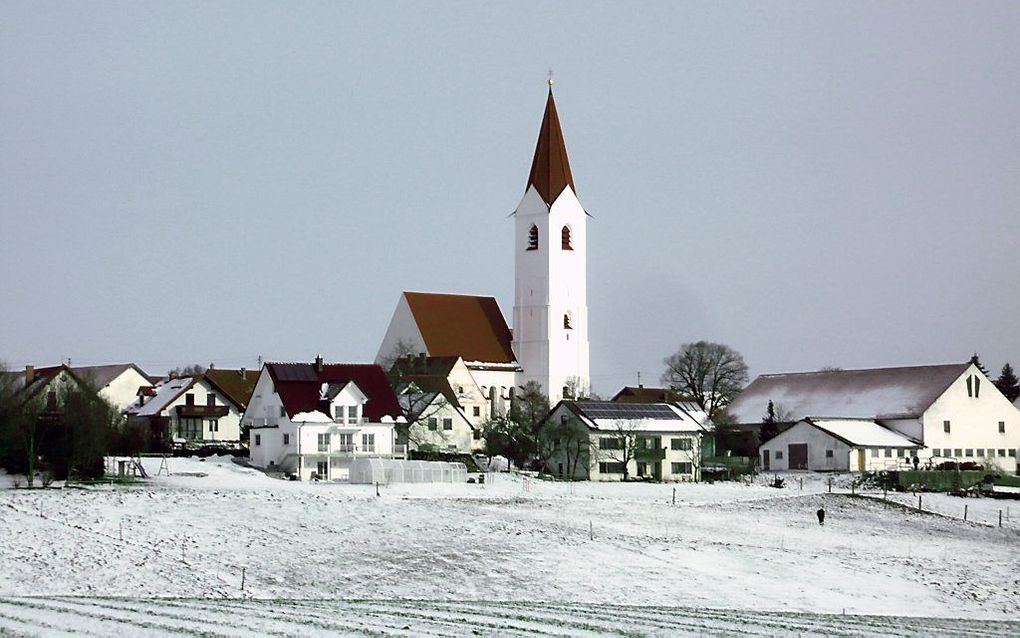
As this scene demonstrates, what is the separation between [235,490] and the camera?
5119cm

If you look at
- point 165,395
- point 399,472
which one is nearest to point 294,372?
Answer: point 399,472

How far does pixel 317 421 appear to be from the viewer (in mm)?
64375

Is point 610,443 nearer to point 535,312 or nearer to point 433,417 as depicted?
point 433,417

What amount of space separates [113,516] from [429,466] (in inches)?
766

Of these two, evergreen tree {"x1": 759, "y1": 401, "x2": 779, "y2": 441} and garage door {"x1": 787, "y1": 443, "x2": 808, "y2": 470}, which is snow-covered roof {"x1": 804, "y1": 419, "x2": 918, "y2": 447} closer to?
garage door {"x1": 787, "y1": 443, "x2": 808, "y2": 470}

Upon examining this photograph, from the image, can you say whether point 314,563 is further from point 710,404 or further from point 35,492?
point 710,404

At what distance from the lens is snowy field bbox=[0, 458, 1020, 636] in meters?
28.5

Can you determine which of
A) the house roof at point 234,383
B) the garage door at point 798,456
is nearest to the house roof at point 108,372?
the house roof at point 234,383

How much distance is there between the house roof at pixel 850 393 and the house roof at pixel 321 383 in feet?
92.0

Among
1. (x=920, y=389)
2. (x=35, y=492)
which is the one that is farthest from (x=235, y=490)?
(x=920, y=389)

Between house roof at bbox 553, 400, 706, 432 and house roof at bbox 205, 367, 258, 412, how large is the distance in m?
18.6

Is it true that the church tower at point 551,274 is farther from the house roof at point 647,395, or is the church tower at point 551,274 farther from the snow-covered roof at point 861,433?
the snow-covered roof at point 861,433

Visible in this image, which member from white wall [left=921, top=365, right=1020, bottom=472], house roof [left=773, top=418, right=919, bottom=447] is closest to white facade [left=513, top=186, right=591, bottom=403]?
house roof [left=773, top=418, right=919, bottom=447]

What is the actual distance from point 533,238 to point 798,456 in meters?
33.9
